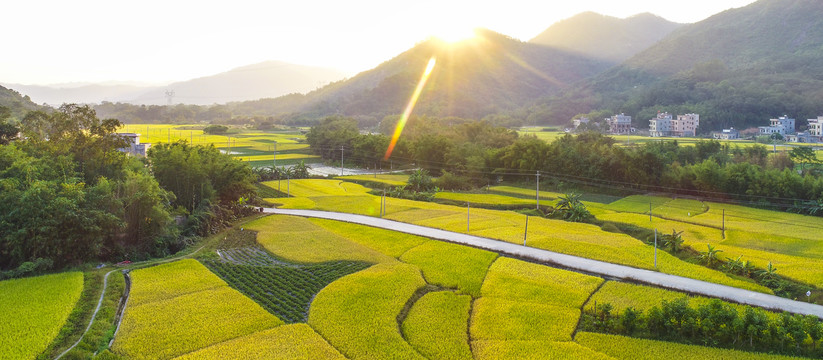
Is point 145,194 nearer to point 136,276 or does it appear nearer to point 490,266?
point 136,276

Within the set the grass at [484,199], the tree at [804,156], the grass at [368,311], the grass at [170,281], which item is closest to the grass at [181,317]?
the grass at [170,281]

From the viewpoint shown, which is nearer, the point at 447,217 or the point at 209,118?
the point at 447,217

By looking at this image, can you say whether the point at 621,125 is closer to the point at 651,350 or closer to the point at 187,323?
the point at 651,350

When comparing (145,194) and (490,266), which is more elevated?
(145,194)

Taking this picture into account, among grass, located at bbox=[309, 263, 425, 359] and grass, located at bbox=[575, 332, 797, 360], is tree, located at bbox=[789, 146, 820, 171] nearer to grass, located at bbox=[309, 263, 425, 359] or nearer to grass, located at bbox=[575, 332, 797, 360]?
grass, located at bbox=[575, 332, 797, 360]

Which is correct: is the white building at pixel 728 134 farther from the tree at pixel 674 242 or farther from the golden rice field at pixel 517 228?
the tree at pixel 674 242

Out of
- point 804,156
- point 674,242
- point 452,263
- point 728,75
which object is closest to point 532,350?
point 452,263

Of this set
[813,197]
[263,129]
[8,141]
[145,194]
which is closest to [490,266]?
[145,194]
